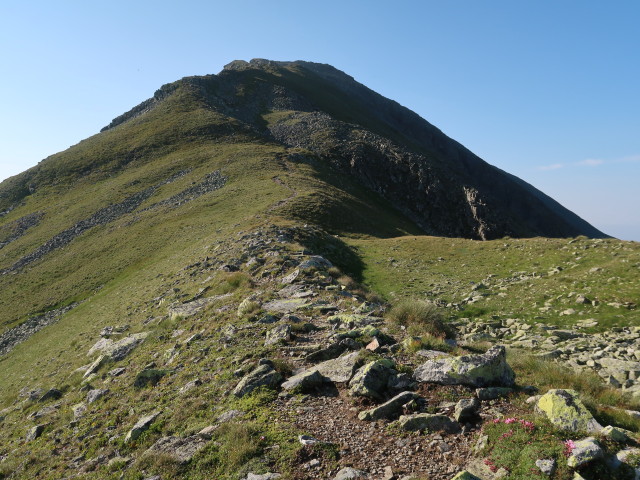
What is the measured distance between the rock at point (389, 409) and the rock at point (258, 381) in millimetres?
3170

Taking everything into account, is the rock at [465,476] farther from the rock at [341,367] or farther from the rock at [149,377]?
the rock at [149,377]

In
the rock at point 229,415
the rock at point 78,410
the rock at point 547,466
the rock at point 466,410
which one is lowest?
the rock at point 78,410

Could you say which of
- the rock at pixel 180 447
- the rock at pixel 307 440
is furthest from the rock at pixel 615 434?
the rock at pixel 180 447

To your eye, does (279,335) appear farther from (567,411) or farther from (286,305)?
(567,411)

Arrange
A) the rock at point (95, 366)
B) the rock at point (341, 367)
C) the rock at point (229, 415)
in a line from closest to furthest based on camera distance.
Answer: the rock at point (229, 415)
the rock at point (341, 367)
the rock at point (95, 366)

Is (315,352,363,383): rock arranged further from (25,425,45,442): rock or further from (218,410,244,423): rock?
(25,425,45,442): rock

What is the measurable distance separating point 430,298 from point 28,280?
174 ft

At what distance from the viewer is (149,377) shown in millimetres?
15047

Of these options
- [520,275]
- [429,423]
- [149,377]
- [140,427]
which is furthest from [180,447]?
[520,275]

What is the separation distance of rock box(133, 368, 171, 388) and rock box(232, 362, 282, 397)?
15.6 ft

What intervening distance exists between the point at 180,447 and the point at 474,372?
7815 millimetres

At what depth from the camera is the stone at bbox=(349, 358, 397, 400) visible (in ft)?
33.2

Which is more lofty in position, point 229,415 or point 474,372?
point 474,372

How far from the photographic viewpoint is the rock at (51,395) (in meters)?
18.1
